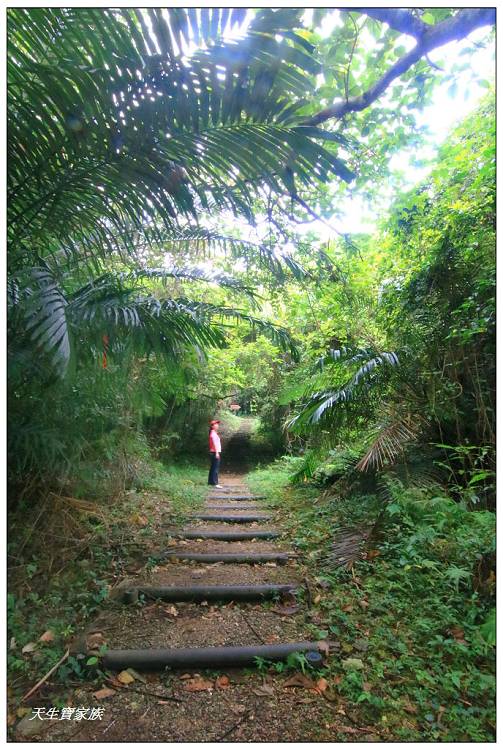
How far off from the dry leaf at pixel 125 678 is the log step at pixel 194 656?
4cm

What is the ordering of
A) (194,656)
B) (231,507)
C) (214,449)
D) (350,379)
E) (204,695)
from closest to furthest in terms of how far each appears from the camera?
(204,695)
(194,656)
(350,379)
(231,507)
(214,449)

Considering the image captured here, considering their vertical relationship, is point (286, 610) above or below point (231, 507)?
above

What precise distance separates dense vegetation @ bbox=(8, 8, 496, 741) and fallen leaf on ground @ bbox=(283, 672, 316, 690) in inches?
8.0

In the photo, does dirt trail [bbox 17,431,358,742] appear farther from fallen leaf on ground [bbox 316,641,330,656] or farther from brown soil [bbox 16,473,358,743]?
fallen leaf on ground [bbox 316,641,330,656]

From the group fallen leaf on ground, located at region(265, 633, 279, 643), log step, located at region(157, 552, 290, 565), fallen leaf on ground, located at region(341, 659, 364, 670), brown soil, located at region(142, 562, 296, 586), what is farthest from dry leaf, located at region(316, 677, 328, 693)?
log step, located at region(157, 552, 290, 565)

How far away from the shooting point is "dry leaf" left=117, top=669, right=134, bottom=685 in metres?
1.49

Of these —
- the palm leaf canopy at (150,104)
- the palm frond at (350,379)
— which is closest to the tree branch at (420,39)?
the palm leaf canopy at (150,104)

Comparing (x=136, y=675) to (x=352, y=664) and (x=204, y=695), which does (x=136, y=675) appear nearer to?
(x=204, y=695)

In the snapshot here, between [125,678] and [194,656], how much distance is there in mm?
293

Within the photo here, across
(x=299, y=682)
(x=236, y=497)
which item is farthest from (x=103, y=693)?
(x=236, y=497)

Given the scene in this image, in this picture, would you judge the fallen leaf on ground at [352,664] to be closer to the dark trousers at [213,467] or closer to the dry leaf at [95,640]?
the dry leaf at [95,640]

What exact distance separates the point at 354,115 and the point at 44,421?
2940 mm

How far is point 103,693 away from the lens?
4.72ft

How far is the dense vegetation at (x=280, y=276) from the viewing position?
1.40 meters
